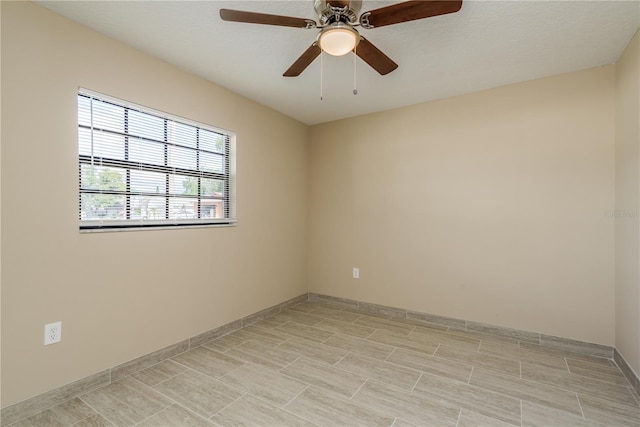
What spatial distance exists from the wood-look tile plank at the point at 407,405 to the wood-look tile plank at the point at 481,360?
68cm

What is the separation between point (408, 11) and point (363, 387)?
229 cm

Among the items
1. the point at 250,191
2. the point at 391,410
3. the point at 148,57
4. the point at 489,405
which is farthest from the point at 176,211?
the point at 489,405

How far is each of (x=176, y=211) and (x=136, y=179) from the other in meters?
0.43

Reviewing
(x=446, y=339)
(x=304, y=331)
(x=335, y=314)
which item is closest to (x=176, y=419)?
(x=304, y=331)

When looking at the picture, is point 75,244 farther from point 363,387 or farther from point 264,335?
point 363,387

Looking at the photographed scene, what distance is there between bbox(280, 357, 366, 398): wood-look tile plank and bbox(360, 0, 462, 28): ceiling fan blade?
2262mm

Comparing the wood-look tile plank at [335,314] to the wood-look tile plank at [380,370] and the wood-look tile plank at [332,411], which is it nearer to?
the wood-look tile plank at [380,370]

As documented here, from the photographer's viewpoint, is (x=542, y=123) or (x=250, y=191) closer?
(x=542, y=123)

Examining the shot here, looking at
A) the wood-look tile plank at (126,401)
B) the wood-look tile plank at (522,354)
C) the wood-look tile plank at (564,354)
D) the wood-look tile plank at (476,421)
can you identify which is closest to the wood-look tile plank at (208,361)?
the wood-look tile plank at (126,401)

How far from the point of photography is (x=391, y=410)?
1854 mm

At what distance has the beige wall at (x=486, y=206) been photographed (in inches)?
102

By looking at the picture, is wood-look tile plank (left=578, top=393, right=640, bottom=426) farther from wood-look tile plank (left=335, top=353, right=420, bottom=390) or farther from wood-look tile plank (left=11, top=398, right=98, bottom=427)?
wood-look tile plank (left=11, top=398, right=98, bottom=427)

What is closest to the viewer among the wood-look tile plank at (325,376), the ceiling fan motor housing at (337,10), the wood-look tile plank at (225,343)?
the ceiling fan motor housing at (337,10)

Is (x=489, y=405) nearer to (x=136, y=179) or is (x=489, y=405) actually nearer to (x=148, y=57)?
(x=136, y=179)
